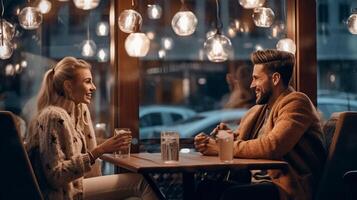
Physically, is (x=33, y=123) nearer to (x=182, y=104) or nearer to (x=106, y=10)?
(x=106, y=10)

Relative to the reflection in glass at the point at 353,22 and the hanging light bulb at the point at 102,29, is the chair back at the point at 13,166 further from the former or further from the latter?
the reflection in glass at the point at 353,22

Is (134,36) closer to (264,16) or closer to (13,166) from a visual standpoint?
(264,16)

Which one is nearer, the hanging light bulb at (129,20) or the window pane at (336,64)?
the hanging light bulb at (129,20)

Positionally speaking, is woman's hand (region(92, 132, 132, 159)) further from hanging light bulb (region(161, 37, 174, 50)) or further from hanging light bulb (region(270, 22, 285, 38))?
hanging light bulb (region(161, 37, 174, 50))

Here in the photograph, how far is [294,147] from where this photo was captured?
3373 mm

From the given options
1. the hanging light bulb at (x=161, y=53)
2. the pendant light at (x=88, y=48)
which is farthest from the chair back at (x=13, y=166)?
the hanging light bulb at (x=161, y=53)

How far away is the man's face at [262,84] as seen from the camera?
365 centimetres

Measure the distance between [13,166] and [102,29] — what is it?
6.63 ft

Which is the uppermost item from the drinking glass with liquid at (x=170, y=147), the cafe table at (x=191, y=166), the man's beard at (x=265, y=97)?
the man's beard at (x=265, y=97)

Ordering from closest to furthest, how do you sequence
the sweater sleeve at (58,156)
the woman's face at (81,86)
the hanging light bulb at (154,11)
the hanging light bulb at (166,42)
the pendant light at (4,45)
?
the sweater sleeve at (58,156) → the woman's face at (81,86) → the pendant light at (4,45) → the hanging light bulb at (154,11) → the hanging light bulb at (166,42)

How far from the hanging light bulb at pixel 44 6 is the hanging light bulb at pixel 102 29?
1.23 feet

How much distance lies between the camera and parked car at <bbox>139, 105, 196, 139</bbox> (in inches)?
187

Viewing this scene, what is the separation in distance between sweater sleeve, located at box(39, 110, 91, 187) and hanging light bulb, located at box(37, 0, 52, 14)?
1.81 metres

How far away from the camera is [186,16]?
4086 mm
